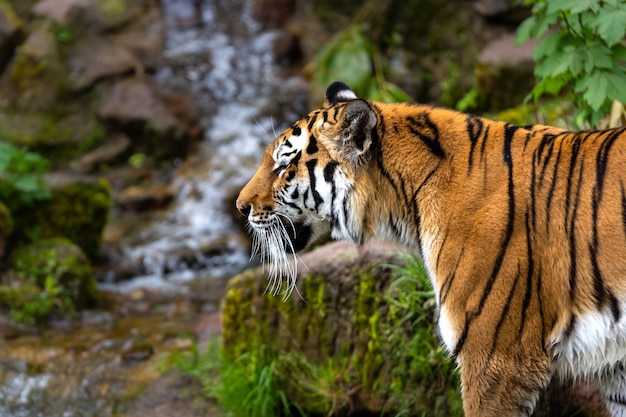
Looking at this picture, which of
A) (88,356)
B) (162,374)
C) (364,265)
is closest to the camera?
(364,265)

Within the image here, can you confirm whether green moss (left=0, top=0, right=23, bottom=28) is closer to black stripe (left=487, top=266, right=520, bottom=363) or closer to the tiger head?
the tiger head

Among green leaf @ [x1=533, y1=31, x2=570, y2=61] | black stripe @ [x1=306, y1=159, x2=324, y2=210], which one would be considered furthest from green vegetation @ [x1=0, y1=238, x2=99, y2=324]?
green leaf @ [x1=533, y1=31, x2=570, y2=61]

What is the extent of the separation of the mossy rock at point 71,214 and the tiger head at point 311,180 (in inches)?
197

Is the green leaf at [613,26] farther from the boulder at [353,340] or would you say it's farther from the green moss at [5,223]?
the green moss at [5,223]

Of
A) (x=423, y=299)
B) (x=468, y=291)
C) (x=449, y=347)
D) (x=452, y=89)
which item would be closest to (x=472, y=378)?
(x=449, y=347)

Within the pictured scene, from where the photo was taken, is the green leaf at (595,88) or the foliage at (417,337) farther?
the foliage at (417,337)

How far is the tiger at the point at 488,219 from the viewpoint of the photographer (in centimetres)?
269

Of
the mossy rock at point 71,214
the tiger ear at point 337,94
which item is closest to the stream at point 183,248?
the mossy rock at point 71,214

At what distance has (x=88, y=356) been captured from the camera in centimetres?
601

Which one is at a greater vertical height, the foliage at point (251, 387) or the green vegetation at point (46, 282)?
the foliage at point (251, 387)

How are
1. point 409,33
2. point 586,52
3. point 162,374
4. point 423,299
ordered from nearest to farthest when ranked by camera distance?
point 586,52 → point 423,299 → point 162,374 → point 409,33

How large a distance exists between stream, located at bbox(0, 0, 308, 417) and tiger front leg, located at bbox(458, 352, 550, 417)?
120 inches

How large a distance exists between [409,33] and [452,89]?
1.63m

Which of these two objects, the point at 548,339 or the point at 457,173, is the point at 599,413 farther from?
the point at 457,173
